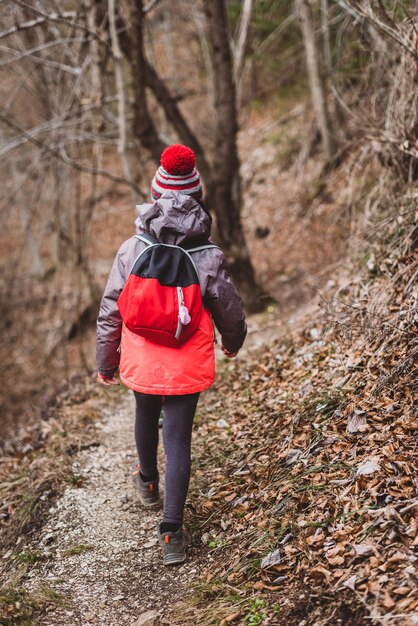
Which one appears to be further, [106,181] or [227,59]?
[106,181]

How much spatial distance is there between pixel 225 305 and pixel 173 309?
34cm

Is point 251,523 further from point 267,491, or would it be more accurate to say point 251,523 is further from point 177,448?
point 177,448

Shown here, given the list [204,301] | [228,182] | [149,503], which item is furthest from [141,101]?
[149,503]

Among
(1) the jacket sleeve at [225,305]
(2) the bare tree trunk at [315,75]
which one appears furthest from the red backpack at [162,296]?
(2) the bare tree trunk at [315,75]

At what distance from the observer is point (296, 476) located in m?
3.33

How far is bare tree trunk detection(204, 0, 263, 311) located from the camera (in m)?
7.41

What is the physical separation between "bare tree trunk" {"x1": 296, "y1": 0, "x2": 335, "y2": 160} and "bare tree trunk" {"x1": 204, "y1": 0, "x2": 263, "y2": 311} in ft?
8.05

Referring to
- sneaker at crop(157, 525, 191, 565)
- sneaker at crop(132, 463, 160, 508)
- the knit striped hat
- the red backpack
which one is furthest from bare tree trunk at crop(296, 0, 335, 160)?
sneaker at crop(157, 525, 191, 565)

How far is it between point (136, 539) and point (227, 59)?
573 centimetres

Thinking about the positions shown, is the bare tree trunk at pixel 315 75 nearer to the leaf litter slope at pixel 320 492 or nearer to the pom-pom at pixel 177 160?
the leaf litter slope at pixel 320 492

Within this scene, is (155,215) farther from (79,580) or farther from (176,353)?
(79,580)

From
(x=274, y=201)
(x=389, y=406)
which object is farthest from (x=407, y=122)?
(x=274, y=201)

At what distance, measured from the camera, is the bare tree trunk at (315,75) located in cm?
923

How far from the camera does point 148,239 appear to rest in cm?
308
